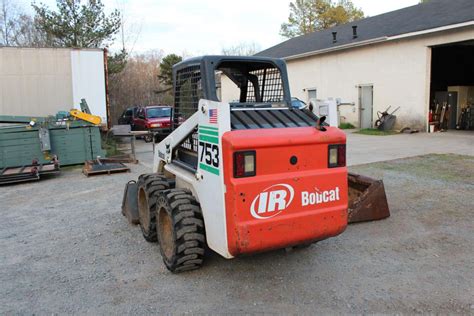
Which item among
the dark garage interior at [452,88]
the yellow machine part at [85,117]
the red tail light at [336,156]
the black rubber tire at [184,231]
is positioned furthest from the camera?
the dark garage interior at [452,88]

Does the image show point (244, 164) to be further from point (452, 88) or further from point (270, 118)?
point (452, 88)

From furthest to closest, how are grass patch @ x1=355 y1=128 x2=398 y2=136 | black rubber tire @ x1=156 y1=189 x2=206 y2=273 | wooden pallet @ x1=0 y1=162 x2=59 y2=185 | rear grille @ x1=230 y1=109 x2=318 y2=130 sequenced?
1. grass patch @ x1=355 y1=128 x2=398 y2=136
2. wooden pallet @ x1=0 y1=162 x2=59 y2=185
3. black rubber tire @ x1=156 y1=189 x2=206 y2=273
4. rear grille @ x1=230 y1=109 x2=318 y2=130

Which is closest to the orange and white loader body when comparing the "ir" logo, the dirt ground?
the "ir" logo

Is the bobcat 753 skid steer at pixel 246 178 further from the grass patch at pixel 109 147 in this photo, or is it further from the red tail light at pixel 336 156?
the grass patch at pixel 109 147

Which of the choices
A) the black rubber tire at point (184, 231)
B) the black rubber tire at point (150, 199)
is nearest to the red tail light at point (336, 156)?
the black rubber tire at point (184, 231)


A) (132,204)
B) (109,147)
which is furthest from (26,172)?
(109,147)

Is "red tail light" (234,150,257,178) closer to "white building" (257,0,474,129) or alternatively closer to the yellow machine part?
the yellow machine part

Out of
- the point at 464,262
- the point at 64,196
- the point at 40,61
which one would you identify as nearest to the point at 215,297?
the point at 464,262

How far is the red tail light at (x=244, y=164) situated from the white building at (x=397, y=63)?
50.1 feet

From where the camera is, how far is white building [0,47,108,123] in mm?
12969

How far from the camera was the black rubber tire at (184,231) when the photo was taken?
13.4 feet

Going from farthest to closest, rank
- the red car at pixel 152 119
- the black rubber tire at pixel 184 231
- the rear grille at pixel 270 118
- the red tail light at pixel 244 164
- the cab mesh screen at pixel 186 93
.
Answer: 1. the red car at pixel 152 119
2. the cab mesh screen at pixel 186 93
3. the black rubber tire at pixel 184 231
4. the rear grille at pixel 270 118
5. the red tail light at pixel 244 164

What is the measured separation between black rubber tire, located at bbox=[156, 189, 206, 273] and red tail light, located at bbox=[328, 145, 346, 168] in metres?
1.41

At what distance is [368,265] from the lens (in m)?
4.52
